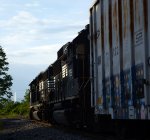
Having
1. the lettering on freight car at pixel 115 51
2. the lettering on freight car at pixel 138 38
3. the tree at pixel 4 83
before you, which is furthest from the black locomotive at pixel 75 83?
the tree at pixel 4 83

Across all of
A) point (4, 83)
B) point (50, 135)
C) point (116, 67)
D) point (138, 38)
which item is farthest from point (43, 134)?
point (4, 83)

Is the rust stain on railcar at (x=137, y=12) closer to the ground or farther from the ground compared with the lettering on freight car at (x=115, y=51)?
farther from the ground

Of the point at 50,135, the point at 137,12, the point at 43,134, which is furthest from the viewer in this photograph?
the point at 43,134

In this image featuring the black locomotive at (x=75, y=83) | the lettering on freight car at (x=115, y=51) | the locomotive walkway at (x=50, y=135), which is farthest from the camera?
the black locomotive at (x=75, y=83)

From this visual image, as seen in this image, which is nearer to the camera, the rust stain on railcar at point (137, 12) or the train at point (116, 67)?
the train at point (116, 67)

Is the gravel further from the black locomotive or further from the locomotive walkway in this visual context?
the black locomotive

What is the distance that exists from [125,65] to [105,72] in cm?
157

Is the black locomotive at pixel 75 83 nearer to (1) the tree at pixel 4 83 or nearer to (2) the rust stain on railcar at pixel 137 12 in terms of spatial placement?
(2) the rust stain on railcar at pixel 137 12

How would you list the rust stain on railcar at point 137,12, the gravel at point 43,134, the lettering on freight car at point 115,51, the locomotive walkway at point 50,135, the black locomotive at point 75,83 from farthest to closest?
the gravel at point 43,134 < the black locomotive at point 75,83 < the locomotive walkway at point 50,135 < the lettering on freight car at point 115,51 < the rust stain on railcar at point 137,12

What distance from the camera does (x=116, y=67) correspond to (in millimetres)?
9977

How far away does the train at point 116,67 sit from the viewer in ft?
27.7

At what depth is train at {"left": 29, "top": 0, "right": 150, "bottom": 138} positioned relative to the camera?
843cm

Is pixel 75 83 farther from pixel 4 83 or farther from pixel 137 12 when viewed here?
pixel 4 83

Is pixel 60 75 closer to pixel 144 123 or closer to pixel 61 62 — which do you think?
pixel 61 62
